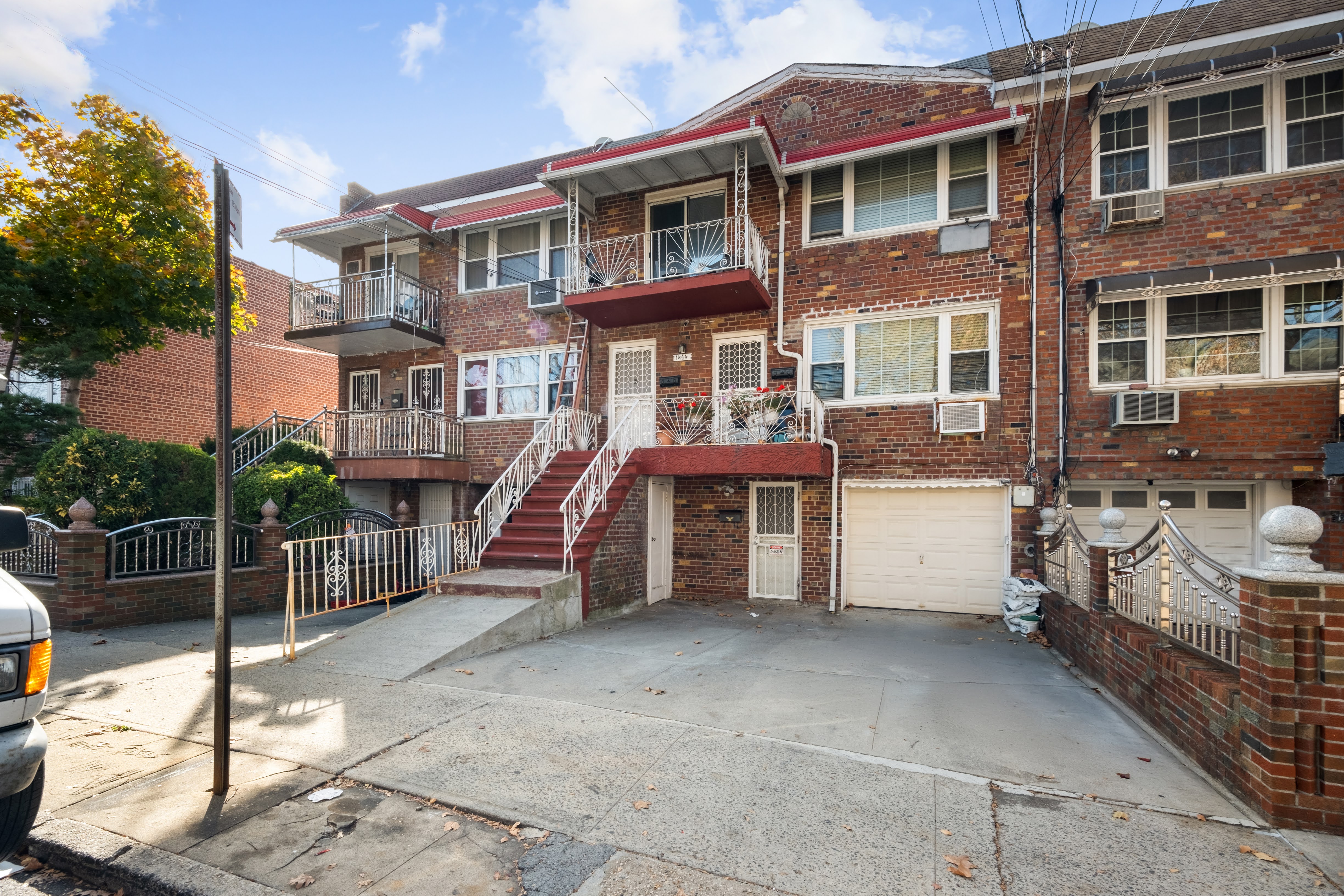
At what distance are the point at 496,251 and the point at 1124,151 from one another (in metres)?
11.5

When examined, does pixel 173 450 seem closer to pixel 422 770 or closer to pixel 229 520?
pixel 229 520

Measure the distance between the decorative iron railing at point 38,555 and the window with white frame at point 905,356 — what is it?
1095 cm

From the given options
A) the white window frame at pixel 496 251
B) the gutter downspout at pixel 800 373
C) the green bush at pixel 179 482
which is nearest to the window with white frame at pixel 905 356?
the gutter downspout at pixel 800 373

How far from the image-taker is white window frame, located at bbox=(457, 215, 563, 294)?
13484mm

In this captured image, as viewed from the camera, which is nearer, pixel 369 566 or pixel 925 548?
pixel 369 566

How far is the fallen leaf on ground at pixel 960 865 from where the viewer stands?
9.89 feet

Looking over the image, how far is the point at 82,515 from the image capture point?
7.78 m

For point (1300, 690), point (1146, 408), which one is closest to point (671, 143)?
point (1146, 408)

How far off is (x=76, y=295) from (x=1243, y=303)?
18.6 m

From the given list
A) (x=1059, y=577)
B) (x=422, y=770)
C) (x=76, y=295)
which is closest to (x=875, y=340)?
(x=1059, y=577)

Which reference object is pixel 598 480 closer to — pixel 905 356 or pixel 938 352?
pixel 905 356

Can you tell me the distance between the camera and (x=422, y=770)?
4.10 m

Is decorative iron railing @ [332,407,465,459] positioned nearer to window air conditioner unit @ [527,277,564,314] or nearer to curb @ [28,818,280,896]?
window air conditioner unit @ [527,277,564,314]

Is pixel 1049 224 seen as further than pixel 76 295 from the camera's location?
No
